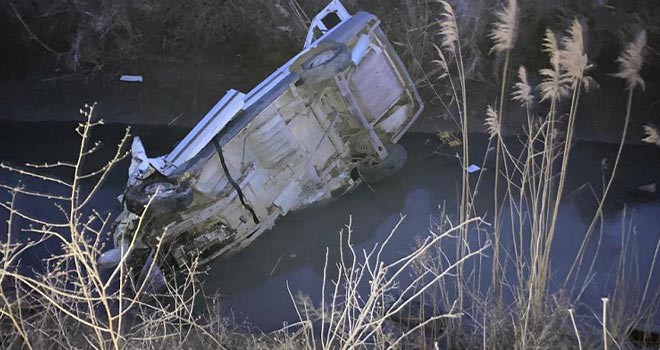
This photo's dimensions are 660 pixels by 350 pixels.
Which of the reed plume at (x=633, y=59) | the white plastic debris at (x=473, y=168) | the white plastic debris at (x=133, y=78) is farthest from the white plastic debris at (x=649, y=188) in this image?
the white plastic debris at (x=133, y=78)

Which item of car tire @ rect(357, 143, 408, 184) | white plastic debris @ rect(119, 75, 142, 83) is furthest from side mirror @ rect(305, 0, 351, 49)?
white plastic debris @ rect(119, 75, 142, 83)

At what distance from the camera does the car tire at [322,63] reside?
6012 mm

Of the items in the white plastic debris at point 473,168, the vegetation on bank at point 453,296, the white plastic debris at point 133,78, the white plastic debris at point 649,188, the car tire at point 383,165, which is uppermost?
the white plastic debris at point 133,78

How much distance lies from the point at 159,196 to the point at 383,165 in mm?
2433

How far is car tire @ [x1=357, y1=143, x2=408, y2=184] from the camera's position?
684 cm

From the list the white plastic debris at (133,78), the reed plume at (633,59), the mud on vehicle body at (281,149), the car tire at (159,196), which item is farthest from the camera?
the white plastic debris at (133,78)

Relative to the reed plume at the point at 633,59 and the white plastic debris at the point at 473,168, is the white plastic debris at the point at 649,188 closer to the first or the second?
the white plastic debris at the point at 473,168

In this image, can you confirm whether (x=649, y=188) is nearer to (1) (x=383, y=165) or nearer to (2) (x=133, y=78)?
(1) (x=383, y=165)

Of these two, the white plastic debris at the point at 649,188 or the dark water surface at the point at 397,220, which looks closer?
the dark water surface at the point at 397,220

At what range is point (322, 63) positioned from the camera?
6066mm

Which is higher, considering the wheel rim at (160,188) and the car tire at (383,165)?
the wheel rim at (160,188)

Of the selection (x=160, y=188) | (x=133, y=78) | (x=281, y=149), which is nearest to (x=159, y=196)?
(x=160, y=188)

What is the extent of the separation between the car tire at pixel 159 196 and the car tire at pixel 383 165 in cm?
207

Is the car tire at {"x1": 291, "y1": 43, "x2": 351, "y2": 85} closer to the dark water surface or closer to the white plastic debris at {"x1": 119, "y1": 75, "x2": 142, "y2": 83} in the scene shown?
the dark water surface
